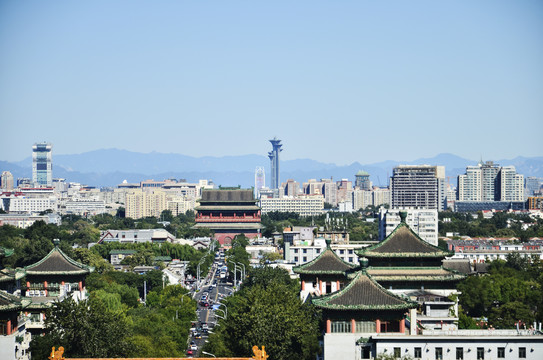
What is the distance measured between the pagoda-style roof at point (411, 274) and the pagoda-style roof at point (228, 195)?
139196mm

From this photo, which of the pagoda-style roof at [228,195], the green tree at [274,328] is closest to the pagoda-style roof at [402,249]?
the green tree at [274,328]

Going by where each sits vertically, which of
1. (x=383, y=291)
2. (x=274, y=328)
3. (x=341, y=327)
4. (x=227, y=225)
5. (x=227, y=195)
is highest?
(x=227, y=195)

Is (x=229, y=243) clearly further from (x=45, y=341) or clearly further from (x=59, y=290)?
(x=45, y=341)

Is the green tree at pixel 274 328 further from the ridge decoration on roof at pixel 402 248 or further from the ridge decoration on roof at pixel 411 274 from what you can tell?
the ridge decoration on roof at pixel 402 248

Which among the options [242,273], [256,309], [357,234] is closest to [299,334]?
[256,309]

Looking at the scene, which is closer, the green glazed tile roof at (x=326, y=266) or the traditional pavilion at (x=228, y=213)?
the green glazed tile roof at (x=326, y=266)

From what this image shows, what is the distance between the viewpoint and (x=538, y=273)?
100 m

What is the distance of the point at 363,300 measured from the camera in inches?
1715

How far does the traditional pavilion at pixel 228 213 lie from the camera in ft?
614

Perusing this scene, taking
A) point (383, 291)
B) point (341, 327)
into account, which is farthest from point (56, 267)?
point (383, 291)

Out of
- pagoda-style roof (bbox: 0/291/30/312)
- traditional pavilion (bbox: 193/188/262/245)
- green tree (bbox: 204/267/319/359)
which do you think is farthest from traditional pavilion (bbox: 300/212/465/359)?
traditional pavilion (bbox: 193/188/262/245)

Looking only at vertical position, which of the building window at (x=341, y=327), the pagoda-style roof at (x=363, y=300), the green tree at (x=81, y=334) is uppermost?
the pagoda-style roof at (x=363, y=300)

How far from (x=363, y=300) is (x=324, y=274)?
576 inches

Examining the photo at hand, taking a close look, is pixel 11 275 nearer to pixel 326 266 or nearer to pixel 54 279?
pixel 54 279
